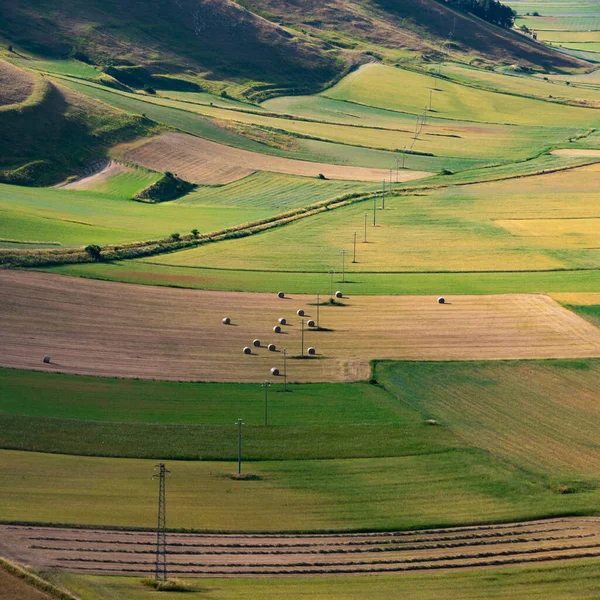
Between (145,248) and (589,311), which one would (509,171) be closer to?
(145,248)

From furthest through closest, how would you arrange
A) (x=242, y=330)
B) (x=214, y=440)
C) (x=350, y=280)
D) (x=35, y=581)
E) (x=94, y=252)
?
(x=94, y=252), (x=350, y=280), (x=242, y=330), (x=214, y=440), (x=35, y=581)

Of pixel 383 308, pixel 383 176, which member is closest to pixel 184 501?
pixel 383 308

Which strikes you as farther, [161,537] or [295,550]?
[161,537]

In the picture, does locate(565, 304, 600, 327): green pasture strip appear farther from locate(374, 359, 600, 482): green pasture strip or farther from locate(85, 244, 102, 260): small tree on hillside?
locate(85, 244, 102, 260): small tree on hillside

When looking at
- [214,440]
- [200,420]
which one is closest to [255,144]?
[200,420]

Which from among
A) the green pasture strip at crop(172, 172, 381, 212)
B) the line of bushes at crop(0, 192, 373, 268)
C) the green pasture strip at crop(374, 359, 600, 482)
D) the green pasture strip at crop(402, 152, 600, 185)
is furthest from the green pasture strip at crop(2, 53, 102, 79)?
the green pasture strip at crop(374, 359, 600, 482)

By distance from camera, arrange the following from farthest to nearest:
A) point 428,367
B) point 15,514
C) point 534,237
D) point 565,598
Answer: point 534,237, point 428,367, point 15,514, point 565,598

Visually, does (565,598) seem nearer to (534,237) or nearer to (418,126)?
(534,237)
